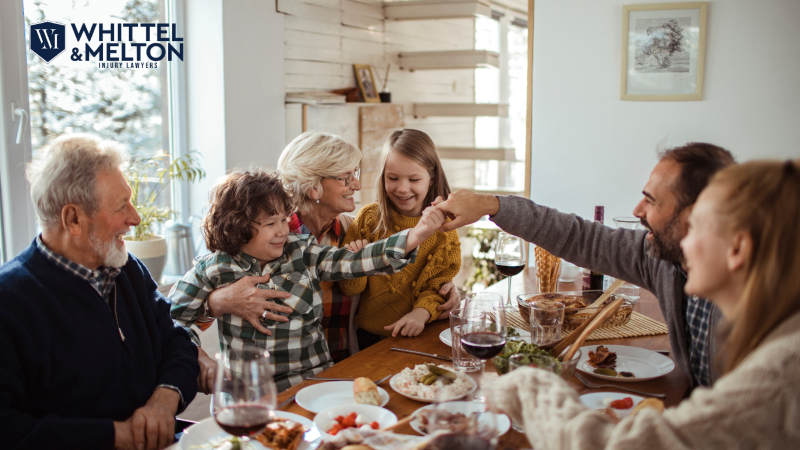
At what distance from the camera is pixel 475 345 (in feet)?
4.48

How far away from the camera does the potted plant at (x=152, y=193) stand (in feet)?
9.69

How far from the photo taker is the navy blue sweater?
133cm

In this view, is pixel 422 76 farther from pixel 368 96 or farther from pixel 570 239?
pixel 570 239

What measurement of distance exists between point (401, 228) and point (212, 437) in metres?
1.18

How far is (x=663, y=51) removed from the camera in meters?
3.54

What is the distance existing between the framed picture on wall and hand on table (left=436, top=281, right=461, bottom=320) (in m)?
2.12

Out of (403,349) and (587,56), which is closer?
(403,349)

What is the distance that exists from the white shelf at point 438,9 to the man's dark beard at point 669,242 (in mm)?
3144

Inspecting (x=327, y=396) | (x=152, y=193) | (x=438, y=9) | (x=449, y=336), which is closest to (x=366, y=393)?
(x=327, y=396)

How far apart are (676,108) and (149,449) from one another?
3.22 m

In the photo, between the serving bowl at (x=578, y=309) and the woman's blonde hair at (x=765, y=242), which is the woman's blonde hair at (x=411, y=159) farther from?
the woman's blonde hair at (x=765, y=242)

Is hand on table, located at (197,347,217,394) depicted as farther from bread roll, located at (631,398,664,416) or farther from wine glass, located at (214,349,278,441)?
bread roll, located at (631,398,664,416)

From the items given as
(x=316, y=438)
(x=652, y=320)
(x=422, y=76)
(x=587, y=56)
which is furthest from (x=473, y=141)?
(x=316, y=438)

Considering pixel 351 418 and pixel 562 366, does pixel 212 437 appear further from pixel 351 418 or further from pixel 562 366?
pixel 562 366
